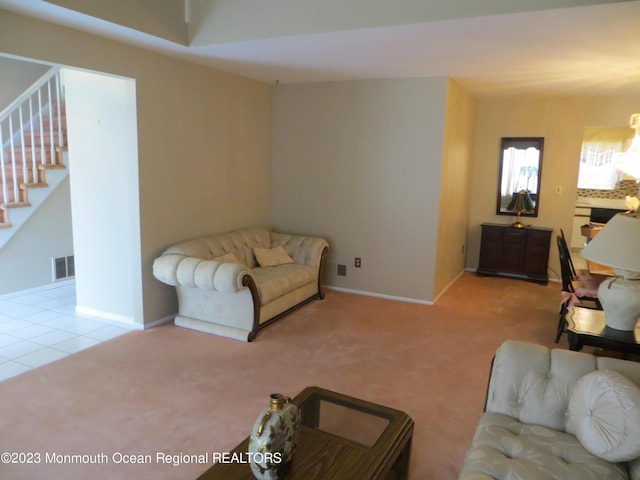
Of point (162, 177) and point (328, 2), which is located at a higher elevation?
point (328, 2)

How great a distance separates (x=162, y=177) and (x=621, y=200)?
7.96 m

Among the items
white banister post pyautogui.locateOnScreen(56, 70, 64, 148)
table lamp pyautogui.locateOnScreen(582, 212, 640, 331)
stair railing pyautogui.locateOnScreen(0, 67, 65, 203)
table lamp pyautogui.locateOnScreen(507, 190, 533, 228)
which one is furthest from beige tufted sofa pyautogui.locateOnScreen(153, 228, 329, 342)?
table lamp pyautogui.locateOnScreen(507, 190, 533, 228)

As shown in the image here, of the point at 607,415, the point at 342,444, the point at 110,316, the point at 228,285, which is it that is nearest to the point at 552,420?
the point at 607,415

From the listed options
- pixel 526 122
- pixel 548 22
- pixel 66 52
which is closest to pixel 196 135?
pixel 66 52

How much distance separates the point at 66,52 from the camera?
335cm

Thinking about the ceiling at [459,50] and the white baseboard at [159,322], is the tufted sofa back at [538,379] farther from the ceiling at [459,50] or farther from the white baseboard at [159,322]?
the white baseboard at [159,322]

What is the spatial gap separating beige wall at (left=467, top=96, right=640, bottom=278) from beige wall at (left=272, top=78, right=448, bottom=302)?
195 centimetres

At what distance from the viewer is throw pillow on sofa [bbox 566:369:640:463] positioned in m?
1.70

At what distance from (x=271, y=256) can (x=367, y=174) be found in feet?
4.70

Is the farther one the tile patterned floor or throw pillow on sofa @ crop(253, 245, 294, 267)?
throw pillow on sofa @ crop(253, 245, 294, 267)

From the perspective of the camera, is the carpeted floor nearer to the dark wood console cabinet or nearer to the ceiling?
the dark wood console cabinet

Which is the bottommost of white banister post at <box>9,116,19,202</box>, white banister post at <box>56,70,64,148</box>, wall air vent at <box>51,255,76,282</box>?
wall air vent at <box>51,255,76,282</box>

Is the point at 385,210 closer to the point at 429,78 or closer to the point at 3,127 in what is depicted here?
the point at 429,78

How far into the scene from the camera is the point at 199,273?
3.87 m
